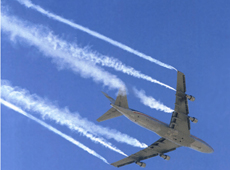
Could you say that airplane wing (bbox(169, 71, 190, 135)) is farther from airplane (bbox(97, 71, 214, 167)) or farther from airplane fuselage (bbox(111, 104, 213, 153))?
airplane fuselage (bbox(111, 104, 213, 153))

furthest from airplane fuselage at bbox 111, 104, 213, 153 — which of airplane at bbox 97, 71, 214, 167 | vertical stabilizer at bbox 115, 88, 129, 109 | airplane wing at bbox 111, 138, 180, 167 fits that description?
airplane wing at bbox 111, 138, 180, 167

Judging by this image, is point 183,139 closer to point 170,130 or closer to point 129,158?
point 170,130

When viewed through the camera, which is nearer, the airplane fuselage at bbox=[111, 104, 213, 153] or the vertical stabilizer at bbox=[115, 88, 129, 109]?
the vertical stabilizer at bbox=[115, 88, 129, 109]

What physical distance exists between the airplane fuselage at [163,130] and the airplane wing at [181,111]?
61 cm

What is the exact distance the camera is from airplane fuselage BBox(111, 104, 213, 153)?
43719mm

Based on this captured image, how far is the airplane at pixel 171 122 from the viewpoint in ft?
142

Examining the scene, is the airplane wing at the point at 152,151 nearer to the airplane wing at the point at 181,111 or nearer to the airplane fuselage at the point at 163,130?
the airplane fuselage at the point at 163,130

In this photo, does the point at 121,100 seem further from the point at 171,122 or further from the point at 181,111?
the point at 181,111

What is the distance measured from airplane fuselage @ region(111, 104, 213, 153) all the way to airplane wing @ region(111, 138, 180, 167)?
9.38ft

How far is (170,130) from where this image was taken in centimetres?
4631

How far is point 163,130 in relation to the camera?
46.0 metres

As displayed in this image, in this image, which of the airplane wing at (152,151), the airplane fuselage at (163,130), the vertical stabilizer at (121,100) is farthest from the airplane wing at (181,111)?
the vertical stabilizer at (121,100)

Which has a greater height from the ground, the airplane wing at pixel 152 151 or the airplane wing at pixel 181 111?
the airplane wing at pixel 181 111

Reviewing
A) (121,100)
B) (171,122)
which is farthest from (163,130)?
(121,100)
